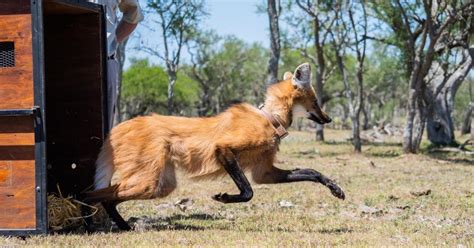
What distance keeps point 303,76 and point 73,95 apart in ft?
7.10

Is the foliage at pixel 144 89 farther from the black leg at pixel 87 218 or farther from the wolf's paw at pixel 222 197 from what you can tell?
the wolf's paw at pixel 222 197

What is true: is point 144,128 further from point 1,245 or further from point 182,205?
point 182,205

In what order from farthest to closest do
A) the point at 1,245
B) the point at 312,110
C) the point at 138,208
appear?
the point at 138,208, the point at 312,110, the point at 1,245

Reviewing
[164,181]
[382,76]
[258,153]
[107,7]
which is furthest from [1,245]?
[382,76]

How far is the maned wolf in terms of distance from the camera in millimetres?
5625

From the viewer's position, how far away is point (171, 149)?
5.73 metres

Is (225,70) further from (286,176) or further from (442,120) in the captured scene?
(286,176)

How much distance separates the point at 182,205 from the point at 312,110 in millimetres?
2220

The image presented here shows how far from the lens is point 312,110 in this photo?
6.40 metres

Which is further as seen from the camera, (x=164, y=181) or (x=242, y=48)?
(x=242, y=48)

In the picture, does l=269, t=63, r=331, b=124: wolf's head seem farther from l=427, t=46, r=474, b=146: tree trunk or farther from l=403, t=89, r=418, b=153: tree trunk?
l=427, t=46, r=474, b=146: tree trunk

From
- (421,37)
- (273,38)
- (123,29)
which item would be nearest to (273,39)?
(273,38)

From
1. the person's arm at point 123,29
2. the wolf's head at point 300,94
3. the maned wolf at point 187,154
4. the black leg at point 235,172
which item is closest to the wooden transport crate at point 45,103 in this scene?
the maned wolf at point 187,154

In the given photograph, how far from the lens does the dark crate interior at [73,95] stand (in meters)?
6.09
